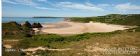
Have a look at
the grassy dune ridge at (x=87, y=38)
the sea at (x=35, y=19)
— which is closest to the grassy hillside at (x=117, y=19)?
the grassy dune ridge at (x=87, y=38)

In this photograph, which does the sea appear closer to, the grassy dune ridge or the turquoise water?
the turquoise water

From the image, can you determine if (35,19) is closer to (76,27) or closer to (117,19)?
(76,27)

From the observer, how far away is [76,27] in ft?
19.1

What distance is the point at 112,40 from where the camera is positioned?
5.64 m

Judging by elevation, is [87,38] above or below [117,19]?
below

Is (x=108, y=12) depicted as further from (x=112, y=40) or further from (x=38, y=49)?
(x=38, y=49)

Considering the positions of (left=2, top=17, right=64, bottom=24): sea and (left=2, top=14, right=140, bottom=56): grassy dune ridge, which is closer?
(left=2, top=14, right=140, bottom=56): grassy dune ridge

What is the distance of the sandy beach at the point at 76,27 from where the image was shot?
5719 millimetres

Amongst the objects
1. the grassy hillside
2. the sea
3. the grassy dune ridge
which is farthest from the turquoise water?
the grassy hillside

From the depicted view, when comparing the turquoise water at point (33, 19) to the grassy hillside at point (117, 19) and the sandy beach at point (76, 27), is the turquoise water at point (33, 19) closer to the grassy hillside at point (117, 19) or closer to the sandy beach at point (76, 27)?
the sandy beach at point (76, 27)

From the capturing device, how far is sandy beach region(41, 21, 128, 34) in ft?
18.8

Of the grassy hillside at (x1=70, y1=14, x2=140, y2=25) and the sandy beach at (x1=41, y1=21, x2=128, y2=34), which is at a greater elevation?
the grassy hillside at (x1=70, y1=14, x2=140, y2=25)

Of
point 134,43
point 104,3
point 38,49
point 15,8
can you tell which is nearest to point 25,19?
point 15,8

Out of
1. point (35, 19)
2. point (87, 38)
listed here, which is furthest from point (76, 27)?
point (35, 19)
